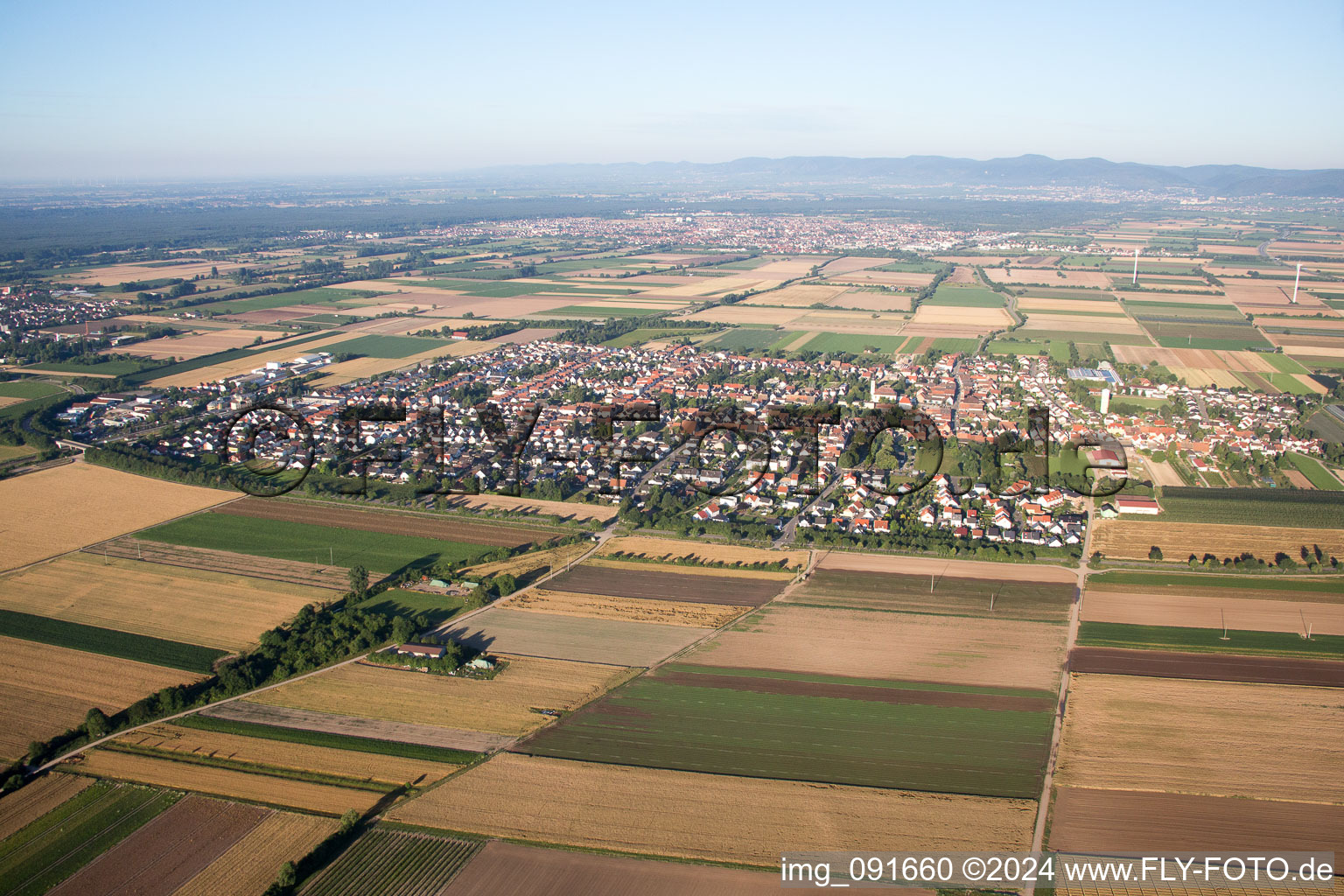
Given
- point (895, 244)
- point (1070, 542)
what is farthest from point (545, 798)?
point (895, 244)

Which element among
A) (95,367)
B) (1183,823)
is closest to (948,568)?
(1183,823)

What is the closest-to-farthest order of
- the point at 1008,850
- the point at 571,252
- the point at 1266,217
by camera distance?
the point at 1008,850 → the point at 571,252 → the point at 1266,217

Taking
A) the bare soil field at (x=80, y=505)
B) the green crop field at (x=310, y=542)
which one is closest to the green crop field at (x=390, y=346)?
the bare soil field at (x=80, y=505)

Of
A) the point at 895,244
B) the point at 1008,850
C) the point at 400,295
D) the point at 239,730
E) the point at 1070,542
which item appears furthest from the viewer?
the point at 895,244

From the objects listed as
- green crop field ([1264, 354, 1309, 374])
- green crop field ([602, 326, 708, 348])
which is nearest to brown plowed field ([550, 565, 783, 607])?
green crop field ([602, 326, 708, 348])

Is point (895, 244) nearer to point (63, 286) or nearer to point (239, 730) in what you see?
point (63, 286)

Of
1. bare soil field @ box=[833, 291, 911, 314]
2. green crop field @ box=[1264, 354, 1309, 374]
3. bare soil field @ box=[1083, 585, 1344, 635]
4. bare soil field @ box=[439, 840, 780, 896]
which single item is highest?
bare soil field @ box=[833, 291, 911, 314]

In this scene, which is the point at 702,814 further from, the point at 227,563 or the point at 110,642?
the point at 227,563

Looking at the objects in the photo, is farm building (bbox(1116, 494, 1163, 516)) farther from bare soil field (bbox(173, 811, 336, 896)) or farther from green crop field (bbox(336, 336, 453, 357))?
green crop field (bbox(336, 336, 453, 357))

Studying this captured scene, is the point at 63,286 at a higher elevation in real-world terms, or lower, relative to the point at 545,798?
higher
